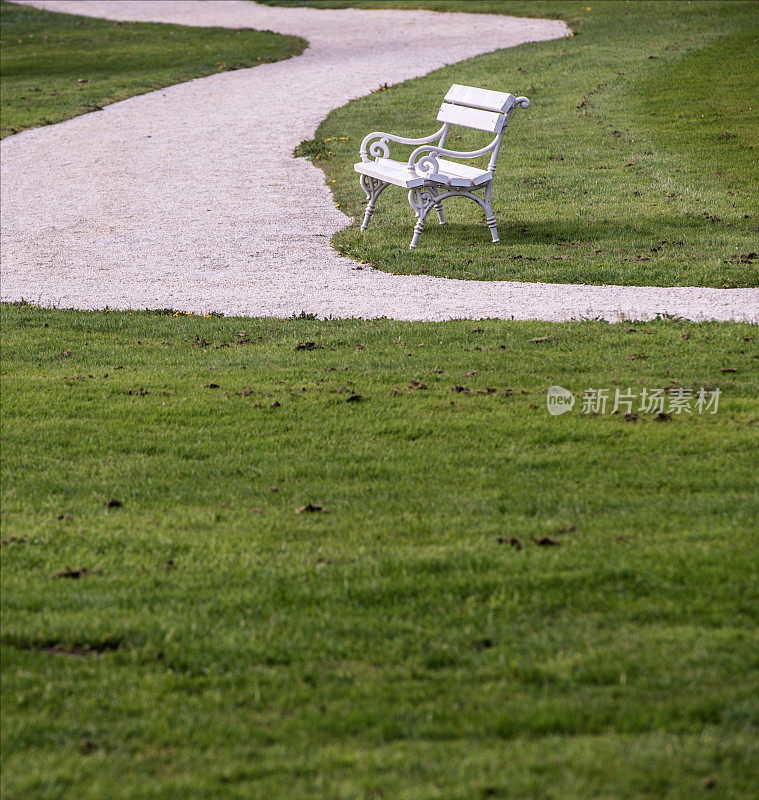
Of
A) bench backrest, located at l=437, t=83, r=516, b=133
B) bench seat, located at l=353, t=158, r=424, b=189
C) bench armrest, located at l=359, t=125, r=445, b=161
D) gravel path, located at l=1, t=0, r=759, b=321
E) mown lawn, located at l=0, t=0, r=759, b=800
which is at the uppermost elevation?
bench backrest, located at l=437, t=83, r=516, b=133

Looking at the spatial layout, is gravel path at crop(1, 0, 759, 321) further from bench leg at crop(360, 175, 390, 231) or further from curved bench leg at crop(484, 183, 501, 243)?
curved bench leg at crop(484, 183, 501, 243)

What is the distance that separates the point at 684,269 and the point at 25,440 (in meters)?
6.87

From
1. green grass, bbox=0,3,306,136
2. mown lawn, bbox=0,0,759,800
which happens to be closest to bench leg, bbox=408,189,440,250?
mown lawn, bbox=0,0,759,800

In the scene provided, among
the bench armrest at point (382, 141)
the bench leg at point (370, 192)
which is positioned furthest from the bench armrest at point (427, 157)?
the bench leg at point (370, 192)

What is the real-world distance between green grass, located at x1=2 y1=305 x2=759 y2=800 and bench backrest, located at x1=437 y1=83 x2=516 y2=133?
5.83 meters

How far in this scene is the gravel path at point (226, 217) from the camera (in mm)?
9352

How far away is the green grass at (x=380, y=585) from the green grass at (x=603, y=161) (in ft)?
11.6

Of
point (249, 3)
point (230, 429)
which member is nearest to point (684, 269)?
point (230, 429)

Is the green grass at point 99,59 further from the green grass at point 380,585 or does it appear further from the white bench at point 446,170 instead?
the green grass at point 380,585

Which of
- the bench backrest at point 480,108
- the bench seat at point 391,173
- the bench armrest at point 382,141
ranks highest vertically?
the bench backrest at point 480,108

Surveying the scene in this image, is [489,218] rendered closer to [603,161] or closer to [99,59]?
[603,161]

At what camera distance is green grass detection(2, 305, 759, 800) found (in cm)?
298

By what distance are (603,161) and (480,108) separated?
11.3ft

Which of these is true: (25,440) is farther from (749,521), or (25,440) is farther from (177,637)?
(749,521)
